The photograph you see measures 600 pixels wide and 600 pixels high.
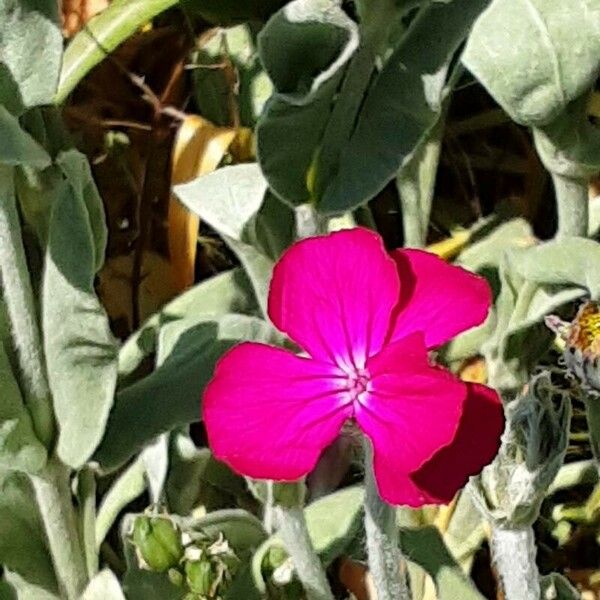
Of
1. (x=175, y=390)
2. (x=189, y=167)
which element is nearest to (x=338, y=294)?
(x=175, y=390)

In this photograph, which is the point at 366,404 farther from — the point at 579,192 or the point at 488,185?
the point at 488,185

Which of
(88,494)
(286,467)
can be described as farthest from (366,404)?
(88,494)

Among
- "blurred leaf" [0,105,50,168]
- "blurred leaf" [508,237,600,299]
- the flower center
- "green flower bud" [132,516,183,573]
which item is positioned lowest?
"green flower bud" [132,516,183,573]

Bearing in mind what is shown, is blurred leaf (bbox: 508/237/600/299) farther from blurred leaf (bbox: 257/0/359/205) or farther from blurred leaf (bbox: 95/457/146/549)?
blurred leaf (bbox: 95/457/146/549)

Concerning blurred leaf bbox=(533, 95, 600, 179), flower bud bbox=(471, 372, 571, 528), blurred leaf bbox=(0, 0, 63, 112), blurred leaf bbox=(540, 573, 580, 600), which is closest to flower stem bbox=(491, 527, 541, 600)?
flower bud bbox=(471, 372, 571, 528)

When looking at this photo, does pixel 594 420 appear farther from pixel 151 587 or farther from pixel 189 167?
pixel 189 167

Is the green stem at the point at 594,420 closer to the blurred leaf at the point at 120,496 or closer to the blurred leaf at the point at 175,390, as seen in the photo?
the blurred leaf at the point at 175,390

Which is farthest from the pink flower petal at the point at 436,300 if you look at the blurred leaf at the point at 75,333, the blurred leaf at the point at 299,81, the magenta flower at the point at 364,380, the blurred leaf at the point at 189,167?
the blurred leaf at the point at 189,167
